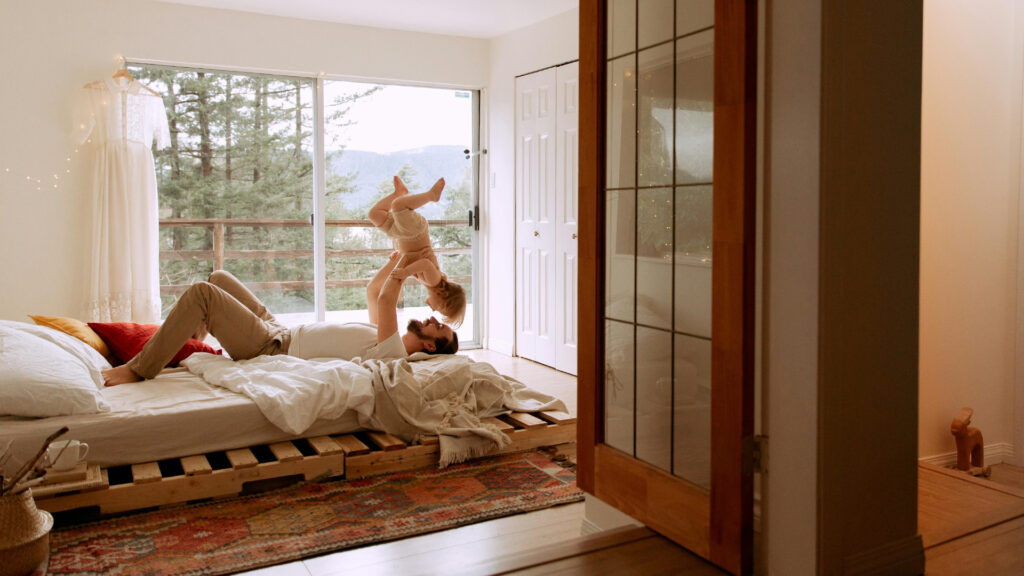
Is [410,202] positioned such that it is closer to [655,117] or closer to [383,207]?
[383,207]

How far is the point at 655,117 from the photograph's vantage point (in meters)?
2.40

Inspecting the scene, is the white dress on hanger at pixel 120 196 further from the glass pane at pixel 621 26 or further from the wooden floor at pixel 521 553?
the glass pane at pixel 621 26

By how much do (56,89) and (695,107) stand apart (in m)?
4.68

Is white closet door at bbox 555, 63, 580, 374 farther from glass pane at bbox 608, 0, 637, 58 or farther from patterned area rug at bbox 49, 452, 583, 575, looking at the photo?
glass pane at bbox 608, 0, 637, 58

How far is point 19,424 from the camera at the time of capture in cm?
288

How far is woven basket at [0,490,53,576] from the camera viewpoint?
2.25 metres

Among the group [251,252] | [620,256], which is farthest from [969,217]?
[251,252]

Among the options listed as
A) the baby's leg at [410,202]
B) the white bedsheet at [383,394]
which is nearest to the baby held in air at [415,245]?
the baby's leg at [410,202]

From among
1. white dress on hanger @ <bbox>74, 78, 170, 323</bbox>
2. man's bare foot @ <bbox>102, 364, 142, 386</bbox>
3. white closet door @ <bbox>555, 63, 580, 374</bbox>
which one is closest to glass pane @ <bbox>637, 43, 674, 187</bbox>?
man's bare foot @ <bbox>102, 364, 142, 386</bbox>

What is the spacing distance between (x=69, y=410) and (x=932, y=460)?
12.6ft

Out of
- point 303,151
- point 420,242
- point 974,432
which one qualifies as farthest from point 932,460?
point 303,151

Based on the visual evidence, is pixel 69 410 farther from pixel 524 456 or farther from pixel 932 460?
pixel 932 460

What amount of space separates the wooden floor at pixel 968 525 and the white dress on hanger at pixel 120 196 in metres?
4.67

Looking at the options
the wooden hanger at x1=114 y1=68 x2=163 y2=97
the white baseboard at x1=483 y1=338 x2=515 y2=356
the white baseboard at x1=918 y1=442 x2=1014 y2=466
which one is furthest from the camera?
the white baseboard at x1=483 y1=338 x2=515 y2=356
